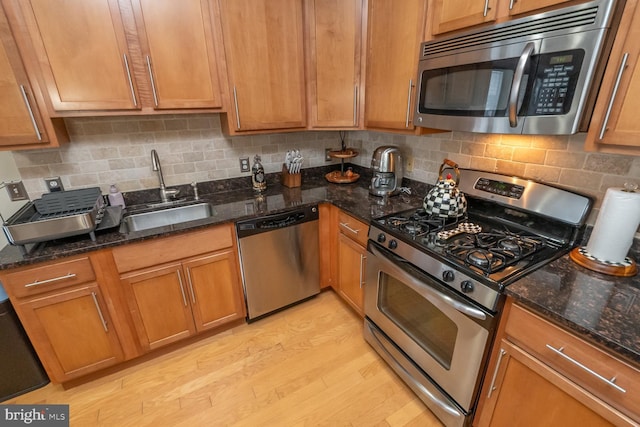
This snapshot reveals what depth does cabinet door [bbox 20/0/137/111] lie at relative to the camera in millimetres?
1359

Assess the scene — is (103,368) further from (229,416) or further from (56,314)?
(229,416)

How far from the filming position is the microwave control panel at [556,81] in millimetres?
989

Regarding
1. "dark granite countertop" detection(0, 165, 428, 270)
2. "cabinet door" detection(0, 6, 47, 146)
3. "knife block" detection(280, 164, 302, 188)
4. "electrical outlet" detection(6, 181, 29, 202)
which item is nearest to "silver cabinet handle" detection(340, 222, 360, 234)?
"dark granite countertop" detection(0, 165, 428, 270)

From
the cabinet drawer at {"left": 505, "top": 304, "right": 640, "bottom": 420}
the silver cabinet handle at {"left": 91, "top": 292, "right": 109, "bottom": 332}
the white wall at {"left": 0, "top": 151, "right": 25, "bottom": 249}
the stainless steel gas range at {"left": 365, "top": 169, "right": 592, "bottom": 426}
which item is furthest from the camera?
the white wall at {"left": 0, "top": 151, "right": 25, "bottom": 249}

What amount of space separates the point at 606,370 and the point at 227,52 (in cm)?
221

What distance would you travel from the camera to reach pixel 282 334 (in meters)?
2.07

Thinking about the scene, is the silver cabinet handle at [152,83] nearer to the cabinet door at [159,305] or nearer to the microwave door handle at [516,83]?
the cabinet door at [159,305]

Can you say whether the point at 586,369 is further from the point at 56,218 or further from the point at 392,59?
the point at 56,218

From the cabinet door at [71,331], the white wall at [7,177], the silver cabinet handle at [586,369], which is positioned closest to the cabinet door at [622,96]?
the silver cabinet handle at [586,369]

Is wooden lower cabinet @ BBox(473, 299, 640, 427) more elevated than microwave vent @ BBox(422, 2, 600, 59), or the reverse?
microwave vent @ BBox(422, 2, 600, 59)

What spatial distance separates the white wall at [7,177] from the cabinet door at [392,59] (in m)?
2.18

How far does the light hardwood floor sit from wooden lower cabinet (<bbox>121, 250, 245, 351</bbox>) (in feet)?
0.65

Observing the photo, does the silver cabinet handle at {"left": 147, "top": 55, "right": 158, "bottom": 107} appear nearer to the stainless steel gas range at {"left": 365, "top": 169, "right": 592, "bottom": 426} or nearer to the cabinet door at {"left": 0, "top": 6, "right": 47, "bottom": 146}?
the cabinet door at {"left": 0, "top": 6, "right": 47, "bottom": 146}

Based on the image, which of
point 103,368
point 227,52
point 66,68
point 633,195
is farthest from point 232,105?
point 633,195
